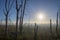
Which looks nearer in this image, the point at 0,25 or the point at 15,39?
the point at 15,39

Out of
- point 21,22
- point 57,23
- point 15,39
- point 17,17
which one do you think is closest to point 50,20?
point 57,23

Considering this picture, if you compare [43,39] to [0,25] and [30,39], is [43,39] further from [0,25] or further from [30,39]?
[0,25]

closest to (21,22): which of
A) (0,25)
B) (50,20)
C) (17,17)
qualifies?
(17,17)

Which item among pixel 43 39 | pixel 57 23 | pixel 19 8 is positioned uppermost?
pixel 19 8

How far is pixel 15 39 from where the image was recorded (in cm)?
1531

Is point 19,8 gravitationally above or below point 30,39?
above

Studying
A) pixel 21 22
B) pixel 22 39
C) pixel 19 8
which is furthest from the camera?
pixel 21 22

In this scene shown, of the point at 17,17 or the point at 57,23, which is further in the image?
the point at 57,23

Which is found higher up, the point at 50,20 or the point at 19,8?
the point at 19,8

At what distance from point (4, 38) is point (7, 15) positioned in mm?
3060

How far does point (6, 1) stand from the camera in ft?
56.8

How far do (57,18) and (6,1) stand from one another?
9.25 metres

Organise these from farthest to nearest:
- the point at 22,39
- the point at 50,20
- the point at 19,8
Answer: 1. the point at 50,20
2. the point at 19,8
3. the point at 22,39

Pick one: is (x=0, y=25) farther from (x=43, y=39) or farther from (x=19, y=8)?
(x=43, y=39)
